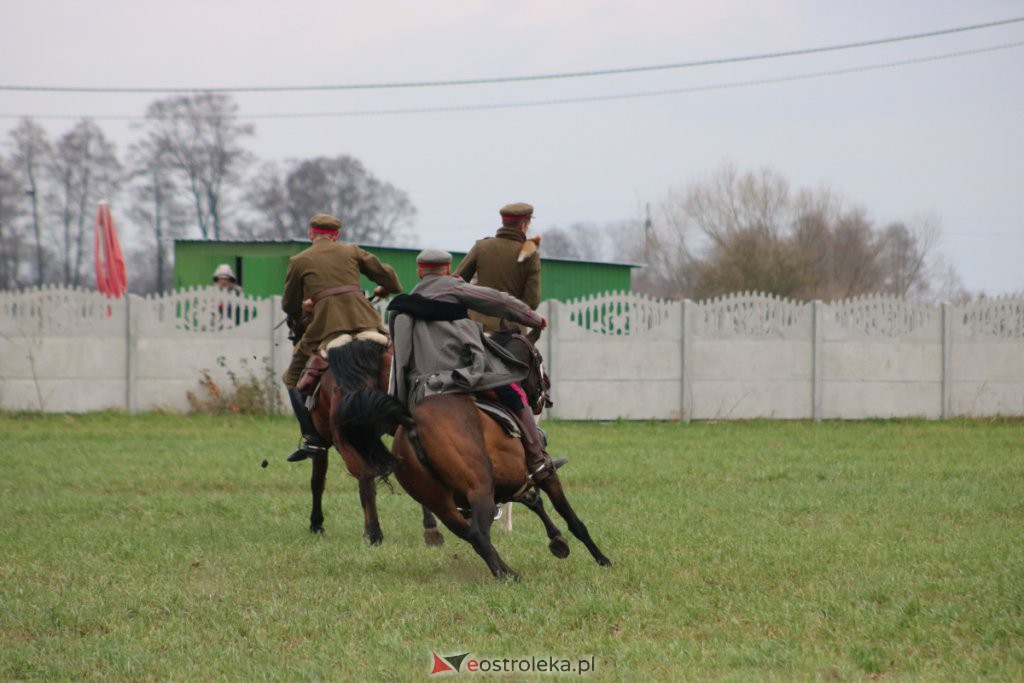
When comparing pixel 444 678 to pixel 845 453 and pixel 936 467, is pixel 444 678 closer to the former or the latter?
pixel 936 467

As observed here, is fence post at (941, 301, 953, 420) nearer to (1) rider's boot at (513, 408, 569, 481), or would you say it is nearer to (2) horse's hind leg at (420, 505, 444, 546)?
(2) horse's hind leg at (420, 505, 444, 546)

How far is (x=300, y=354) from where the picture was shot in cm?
970

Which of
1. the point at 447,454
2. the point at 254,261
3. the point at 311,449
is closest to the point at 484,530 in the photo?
the point at 447,454

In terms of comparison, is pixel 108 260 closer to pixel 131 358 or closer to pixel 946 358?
pixel 131 358

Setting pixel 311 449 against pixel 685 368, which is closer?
pixel 311 449

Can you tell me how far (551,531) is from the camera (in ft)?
25.5

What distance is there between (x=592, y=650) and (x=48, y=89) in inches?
1316

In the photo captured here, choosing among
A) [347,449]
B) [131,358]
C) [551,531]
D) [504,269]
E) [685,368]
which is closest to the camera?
[551,531]

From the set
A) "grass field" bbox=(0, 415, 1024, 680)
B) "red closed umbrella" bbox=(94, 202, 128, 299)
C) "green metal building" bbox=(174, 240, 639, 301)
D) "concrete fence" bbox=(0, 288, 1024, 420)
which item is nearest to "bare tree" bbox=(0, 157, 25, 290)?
"red closed umbrella" bbox=(94, 202, 128, 299)

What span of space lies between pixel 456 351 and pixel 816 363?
13.3 m

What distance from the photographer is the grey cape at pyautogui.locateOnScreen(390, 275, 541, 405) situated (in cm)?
738

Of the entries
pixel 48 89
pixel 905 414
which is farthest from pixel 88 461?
pixel 48 89

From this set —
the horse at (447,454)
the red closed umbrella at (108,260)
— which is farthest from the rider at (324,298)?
the red closed umbrella at (108,260)

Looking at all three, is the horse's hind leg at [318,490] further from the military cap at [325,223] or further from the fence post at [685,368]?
the fence post at [685,368]
